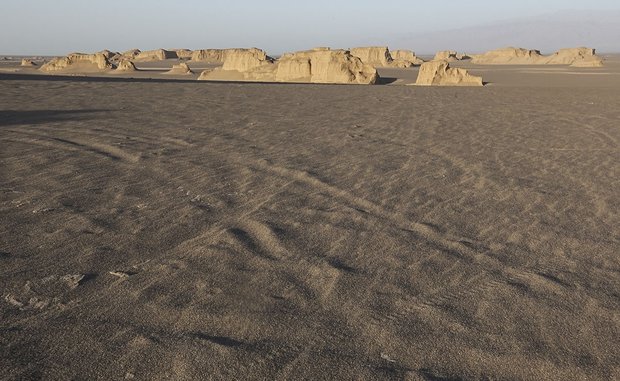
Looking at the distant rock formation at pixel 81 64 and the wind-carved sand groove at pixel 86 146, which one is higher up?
the wind-carved sand groove at pixel 86 146

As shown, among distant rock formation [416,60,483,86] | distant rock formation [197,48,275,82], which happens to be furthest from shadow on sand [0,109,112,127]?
distant rock formation [197,48,275,82]

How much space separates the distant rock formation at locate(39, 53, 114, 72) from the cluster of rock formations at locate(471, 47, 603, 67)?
2294 inches

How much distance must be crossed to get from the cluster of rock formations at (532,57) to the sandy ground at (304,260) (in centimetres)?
7171

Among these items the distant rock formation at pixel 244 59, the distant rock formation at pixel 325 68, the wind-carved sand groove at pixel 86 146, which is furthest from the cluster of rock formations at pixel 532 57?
the wind-carved sand groove at pixel 86 146

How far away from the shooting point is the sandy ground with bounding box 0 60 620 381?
93.0 inches

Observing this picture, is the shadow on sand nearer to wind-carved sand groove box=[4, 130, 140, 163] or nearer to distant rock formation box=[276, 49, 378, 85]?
wind-carved sand groove box=[4, 130, 140, 163]

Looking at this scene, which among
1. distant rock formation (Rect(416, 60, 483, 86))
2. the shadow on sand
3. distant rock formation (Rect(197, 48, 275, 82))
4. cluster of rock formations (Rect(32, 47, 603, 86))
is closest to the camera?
the shadow on sand

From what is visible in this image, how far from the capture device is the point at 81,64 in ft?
162

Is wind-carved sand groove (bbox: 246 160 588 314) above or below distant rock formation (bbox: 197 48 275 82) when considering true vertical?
above

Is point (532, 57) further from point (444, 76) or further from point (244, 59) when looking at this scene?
point (444, 76)

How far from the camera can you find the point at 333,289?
3.01m

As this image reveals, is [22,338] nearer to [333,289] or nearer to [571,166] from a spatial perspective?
[333,289]

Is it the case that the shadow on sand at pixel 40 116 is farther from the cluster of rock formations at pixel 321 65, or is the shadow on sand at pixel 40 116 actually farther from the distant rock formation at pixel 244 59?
the distant rock formation at pixel 244 59

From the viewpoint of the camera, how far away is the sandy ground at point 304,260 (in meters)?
2.36
